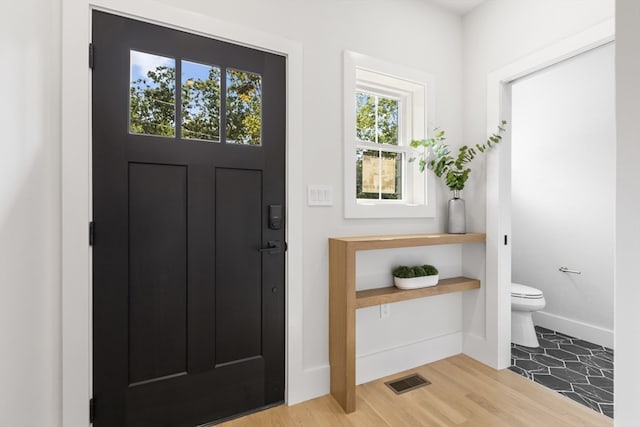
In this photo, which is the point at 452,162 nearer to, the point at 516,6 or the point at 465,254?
the point at 465,254

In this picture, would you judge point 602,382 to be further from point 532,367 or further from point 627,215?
point 627,215

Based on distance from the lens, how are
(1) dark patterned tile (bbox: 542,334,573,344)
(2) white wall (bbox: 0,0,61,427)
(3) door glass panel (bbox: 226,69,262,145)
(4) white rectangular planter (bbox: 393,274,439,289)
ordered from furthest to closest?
(1) dark patterned tile (bbox: 542,334,573,344) < (4) white rectangular planter (bbox: 393,274,439,289) < (3) door glass panel (bbox: 226,69,262,145) < (2) white wall (bbox: 0,0,61,427)

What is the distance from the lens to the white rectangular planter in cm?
211

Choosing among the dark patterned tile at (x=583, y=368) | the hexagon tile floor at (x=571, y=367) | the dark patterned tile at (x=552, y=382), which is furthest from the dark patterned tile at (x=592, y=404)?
the dark patterned tile at (x=583, y=368)

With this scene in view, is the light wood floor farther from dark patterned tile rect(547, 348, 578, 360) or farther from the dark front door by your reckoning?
dark patterned tile rect(547, 348, 578, 360)

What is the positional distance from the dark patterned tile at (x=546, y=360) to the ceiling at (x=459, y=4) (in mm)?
2848

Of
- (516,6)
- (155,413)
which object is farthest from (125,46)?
(516,6)

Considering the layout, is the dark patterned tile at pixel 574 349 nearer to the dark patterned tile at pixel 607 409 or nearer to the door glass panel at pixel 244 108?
the dark patterned tile at pixel 607 409

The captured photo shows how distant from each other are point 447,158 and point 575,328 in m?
2.07

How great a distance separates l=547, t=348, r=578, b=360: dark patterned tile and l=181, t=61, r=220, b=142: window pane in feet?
9.92

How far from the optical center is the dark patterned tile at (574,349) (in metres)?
2.53

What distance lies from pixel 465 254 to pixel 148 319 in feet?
7.63

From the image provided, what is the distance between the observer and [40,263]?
1.28 metres

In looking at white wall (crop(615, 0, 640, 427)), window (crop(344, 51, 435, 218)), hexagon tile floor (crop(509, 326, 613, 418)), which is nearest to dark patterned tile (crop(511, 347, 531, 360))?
hexagon tile floor (crop(509, 326, 613, 418))
